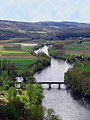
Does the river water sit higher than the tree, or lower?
lower

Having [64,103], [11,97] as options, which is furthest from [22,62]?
[11,97]

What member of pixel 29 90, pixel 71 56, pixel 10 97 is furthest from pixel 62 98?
pixel 71 56

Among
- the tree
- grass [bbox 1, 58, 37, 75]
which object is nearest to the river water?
the tree

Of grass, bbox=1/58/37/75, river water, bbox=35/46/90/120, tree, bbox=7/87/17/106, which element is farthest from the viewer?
grass, bbox=1/58/37/75

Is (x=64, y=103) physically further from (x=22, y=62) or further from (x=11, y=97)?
(x=22, y=62)

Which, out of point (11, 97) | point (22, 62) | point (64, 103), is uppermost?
point (11, 97)

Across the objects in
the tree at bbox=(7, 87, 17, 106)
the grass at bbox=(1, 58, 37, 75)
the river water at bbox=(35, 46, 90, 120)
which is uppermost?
the tree at bbox=(7, 87, 17, 106)

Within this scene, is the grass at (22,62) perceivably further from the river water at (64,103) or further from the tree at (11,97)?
the tree at (11,97)

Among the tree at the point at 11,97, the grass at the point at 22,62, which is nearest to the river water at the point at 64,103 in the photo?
the tree at the point at 11,97

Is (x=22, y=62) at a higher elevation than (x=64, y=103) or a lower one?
higher

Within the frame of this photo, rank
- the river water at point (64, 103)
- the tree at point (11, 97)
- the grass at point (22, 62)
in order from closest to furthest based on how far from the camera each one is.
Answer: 1. the tree at point (11, 97)
2. the river water at point (64, 103)
3. the grass at point (22, 62)

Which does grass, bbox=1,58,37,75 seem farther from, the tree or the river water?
the tree

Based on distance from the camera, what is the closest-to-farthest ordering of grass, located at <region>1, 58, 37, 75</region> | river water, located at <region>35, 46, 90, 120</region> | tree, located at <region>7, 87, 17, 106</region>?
1. tree, located at <region>7, 87, 17, 106</region>
2. river water, located at <region>35, 46, 90, 120</region>
3. grass, located at <region>1, 58, 37, 75</region>
